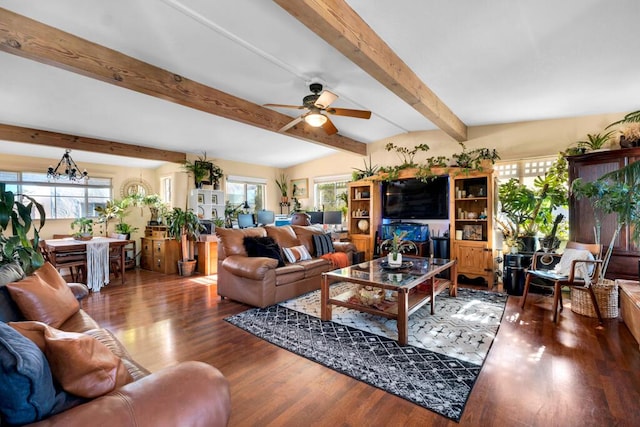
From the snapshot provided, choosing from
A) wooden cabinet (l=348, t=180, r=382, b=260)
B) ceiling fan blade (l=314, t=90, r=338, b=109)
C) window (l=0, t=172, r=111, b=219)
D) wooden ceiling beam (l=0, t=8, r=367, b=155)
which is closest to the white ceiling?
wooden ceiling beam (l=0, t=8, r=367, b=155)

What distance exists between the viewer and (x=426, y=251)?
5535mm

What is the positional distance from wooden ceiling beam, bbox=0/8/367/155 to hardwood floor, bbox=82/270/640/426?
2.47m

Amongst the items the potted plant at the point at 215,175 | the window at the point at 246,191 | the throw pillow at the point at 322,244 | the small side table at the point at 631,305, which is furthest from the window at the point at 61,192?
the small side table at the point at 631,305

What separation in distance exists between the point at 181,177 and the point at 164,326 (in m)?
4.21

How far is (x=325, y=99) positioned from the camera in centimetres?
319

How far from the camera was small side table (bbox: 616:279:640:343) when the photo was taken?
8.81 ft

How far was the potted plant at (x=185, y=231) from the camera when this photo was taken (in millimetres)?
5555

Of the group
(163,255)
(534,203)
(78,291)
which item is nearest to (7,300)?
(78,291)

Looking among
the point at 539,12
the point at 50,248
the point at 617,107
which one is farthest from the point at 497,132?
the point at 50,248

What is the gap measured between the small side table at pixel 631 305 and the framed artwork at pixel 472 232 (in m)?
1.79

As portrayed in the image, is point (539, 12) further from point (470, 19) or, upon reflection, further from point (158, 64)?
point (158, 64)

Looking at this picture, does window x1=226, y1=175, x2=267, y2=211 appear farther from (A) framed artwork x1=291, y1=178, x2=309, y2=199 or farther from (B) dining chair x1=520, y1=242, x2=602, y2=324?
(B) dining chair x1=520, y1=242, x2=602, y2=324

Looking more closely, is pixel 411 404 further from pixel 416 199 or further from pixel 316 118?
pixel 416 199

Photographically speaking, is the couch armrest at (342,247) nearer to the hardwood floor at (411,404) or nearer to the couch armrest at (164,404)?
the hardwood floor at (411,404)
